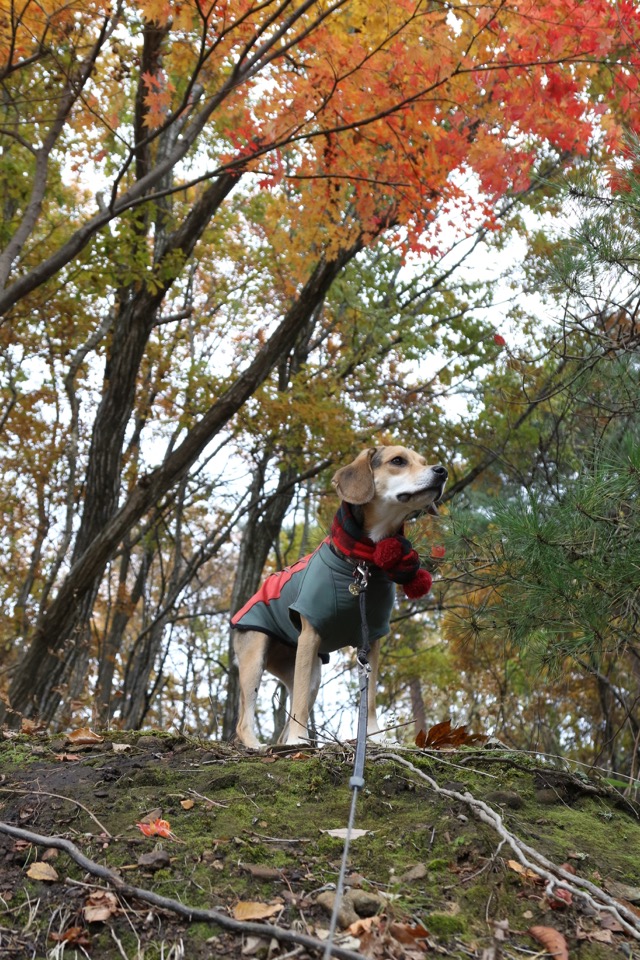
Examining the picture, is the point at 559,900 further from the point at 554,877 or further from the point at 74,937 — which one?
the point at 74,937

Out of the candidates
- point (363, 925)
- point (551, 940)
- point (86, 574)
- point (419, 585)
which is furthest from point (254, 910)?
point (86, 574)

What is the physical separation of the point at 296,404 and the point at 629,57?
5754mm

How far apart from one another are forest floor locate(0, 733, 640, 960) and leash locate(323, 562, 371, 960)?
13 centimetres

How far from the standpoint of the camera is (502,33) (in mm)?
6109

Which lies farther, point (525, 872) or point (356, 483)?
point (356, 483)

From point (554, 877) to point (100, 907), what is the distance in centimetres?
138

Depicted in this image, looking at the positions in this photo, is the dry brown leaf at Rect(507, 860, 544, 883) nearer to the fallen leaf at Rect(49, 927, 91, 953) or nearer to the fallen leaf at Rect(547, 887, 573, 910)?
the fallen leaf at Rect(547, 887, 573, 910)

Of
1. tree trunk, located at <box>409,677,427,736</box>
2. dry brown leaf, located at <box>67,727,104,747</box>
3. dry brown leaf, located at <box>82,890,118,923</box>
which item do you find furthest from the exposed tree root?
tree trunk, located at <box>409,677,427,736</box>

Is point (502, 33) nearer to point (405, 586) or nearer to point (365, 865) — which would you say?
Answer: point (405, 586)

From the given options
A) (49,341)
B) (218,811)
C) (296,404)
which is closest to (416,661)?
(296,404)

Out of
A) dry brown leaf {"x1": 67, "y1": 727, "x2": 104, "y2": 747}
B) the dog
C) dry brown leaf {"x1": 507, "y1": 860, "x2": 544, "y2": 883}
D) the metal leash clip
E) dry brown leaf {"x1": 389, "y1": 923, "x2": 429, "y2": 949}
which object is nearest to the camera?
dry brown leaf {"x1": 389, "y1": 923, "x2": 429, "y2": 949}

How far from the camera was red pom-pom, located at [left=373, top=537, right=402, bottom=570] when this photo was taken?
158 inches

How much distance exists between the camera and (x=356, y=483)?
14.3ft

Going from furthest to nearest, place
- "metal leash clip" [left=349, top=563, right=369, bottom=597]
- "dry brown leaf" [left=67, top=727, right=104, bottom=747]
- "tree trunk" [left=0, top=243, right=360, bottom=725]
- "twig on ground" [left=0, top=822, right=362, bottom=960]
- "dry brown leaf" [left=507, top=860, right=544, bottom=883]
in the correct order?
"tree trunk" [left=0, top=243, right=360, bottom=725] → "metal leash clip" [left=349, top=563, right=369, bottom=597] → "dry brown leaf" [left=67, top=727, right=104, bottom=747] → "dry brown leaf" [left=507, top=860, right=544, bottom=883] → "twig on ground" [left=0, top=822, right=362, bottom=960]
